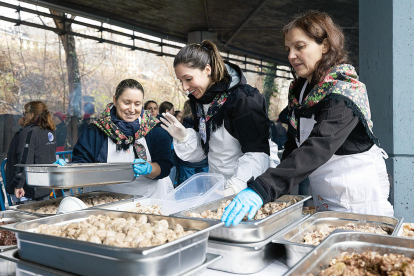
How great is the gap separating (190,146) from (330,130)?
36.9 inches

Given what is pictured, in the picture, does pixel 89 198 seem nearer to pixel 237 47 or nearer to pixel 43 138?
pixel 43 138

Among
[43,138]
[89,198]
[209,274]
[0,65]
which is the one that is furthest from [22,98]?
[209,274]

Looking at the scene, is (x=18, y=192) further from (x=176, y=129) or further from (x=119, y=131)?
(x=176, y=129)

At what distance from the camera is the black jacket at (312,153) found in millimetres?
1127

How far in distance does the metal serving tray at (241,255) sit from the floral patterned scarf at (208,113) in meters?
0.86

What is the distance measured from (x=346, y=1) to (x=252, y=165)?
5469 mm

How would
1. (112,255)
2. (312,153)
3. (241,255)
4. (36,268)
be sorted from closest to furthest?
(112,255) → (36,268) → (241,255) → (312,153)

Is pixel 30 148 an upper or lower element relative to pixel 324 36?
lower

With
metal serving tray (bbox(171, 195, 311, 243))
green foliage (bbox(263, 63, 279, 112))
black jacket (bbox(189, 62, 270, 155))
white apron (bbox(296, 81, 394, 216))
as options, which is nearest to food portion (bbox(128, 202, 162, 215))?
metal serving tray (bbox(171, 195, 311, 243))

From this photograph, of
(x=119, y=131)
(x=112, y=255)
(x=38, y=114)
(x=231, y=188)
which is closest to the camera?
(x=112, y=255)

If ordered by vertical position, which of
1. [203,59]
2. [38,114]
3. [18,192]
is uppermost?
[203,59]

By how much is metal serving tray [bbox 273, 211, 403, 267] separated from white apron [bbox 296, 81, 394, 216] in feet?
0.45

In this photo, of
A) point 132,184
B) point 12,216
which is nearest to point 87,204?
point 12,216

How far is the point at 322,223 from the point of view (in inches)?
53.0
